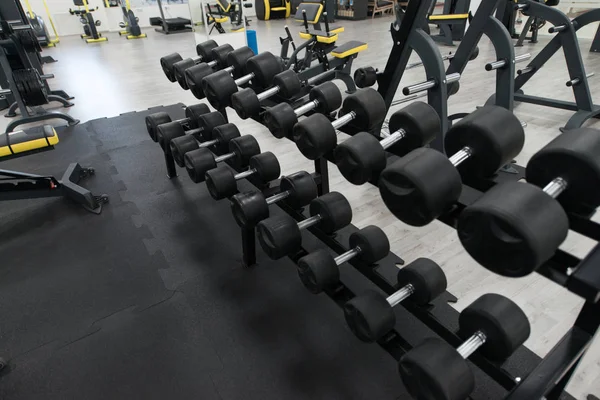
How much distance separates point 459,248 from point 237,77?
4.26 feet

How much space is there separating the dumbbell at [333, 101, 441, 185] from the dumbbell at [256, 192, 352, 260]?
0.25 meters

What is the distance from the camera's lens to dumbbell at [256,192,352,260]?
1.23 meters

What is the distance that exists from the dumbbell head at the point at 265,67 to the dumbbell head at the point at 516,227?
1.08 metres

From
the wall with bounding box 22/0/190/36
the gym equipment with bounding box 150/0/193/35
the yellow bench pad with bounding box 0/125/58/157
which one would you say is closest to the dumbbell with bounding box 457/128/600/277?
the yellow bench pad with bounding box 0/125/58/157

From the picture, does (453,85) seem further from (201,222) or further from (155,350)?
(155,350)

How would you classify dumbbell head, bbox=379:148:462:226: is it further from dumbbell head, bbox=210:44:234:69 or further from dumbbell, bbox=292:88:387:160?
dumbbell head, bbox=210:44:234:69

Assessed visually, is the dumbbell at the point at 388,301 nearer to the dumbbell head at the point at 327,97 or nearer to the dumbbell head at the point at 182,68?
the dumbbell head at the point at 327,97

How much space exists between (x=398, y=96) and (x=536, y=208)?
3.22 metres

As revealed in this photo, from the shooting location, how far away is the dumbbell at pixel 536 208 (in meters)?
0.62

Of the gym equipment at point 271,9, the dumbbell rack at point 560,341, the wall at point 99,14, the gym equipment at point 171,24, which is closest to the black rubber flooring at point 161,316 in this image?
the dumbbell rack at point 560,341

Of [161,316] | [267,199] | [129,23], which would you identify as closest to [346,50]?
[267,199]

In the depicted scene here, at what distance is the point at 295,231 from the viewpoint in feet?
4.11

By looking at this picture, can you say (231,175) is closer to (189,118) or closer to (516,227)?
(189,118)

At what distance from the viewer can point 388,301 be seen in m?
1.02
